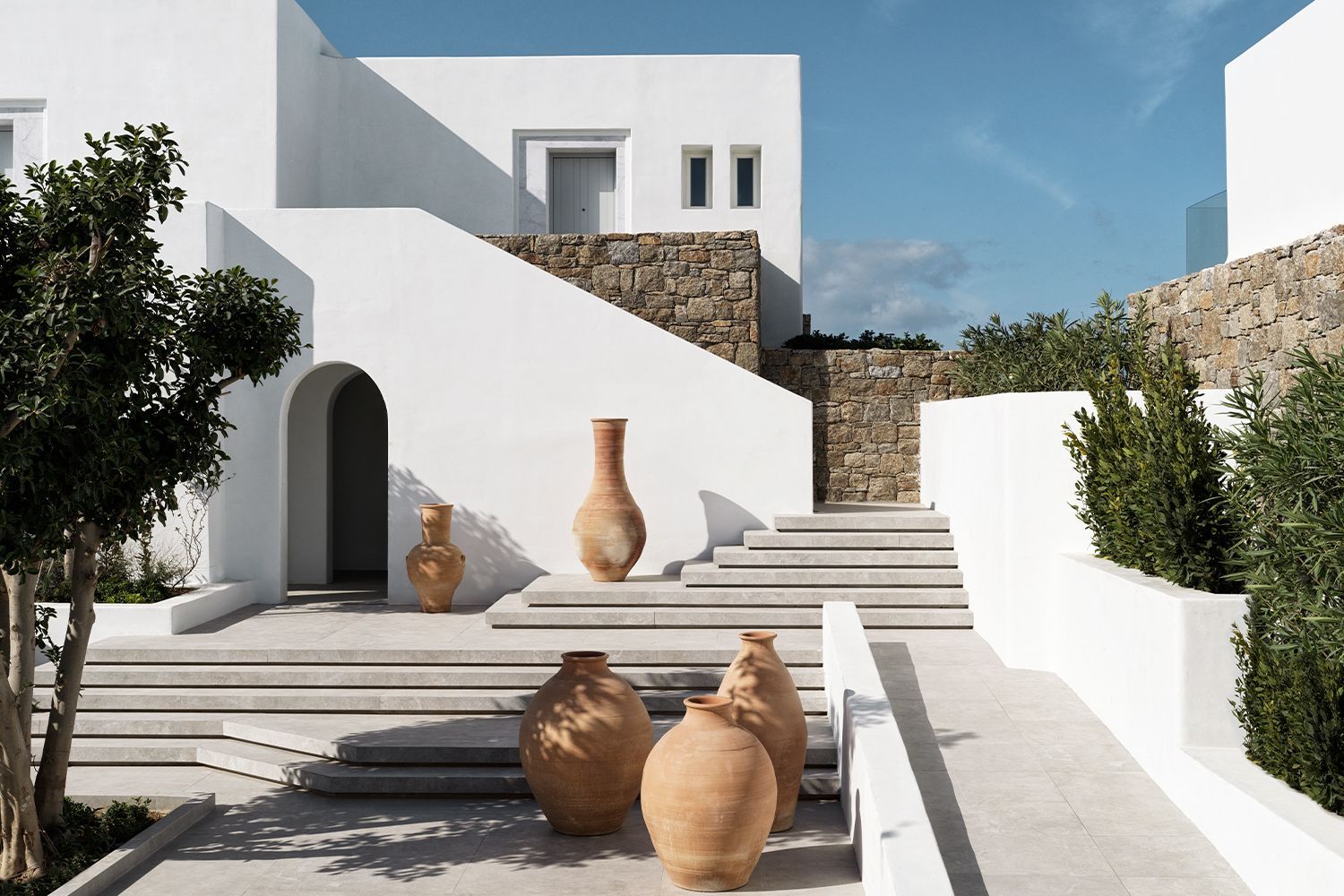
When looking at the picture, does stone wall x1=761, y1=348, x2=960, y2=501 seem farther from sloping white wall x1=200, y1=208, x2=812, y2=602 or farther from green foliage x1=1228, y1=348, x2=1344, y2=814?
green foliage x1=1228, y1=348, x2=1344, y2=814

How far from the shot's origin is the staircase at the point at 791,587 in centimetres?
995

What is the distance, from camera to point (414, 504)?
11.6 m

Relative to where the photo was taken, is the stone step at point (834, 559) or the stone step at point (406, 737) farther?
the stone step at point (834, 559)

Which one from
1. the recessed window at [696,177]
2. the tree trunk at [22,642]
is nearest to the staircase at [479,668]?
the tree trunk at [22,642]

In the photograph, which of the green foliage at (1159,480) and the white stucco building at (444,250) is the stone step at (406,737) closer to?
the green foliage at (1159,480)

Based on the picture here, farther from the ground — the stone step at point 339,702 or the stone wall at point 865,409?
the stone wall at point 865,409

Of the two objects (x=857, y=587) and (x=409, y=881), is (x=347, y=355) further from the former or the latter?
(x=409, y=881)

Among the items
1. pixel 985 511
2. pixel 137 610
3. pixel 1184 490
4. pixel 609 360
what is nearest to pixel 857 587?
pixel 985 511

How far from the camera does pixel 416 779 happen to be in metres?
6.85

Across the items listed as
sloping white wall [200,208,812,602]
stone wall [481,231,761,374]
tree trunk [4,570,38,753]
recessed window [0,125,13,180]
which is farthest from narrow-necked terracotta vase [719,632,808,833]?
recessed window [0,125,13,180]

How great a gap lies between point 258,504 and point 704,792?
795 cm

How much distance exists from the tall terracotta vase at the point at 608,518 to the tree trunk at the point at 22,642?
5451 millimetres

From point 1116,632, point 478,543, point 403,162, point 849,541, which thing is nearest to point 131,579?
point 478,543

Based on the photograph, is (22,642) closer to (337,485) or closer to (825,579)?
(825,579)
